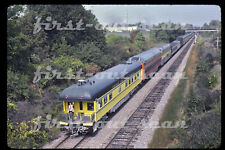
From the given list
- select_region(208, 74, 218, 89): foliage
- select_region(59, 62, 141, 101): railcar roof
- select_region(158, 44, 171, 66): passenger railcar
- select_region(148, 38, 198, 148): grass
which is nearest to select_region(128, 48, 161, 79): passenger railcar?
select_region(158, 44, 171, 66): passenger railcar

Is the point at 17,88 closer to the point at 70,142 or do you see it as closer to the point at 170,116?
the point at 70,142

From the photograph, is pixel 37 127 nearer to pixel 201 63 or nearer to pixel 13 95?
pixel 13 95

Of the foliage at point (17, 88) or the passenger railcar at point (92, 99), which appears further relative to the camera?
the foliage at point (17, 88)

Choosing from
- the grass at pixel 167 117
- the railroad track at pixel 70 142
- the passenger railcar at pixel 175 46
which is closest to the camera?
the grass at pixel 167 117

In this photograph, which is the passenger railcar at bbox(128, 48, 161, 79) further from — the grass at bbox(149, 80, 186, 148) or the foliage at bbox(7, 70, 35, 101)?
the grass at bbox(149, 80, 186, 148)

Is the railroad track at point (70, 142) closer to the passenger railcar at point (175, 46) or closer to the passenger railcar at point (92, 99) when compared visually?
the passenger railcar at point (92, 99)

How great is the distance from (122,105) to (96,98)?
7.34 m

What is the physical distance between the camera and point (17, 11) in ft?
60.3

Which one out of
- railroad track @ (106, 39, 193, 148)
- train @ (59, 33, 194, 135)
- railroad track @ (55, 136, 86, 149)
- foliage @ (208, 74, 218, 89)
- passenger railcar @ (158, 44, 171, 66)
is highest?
passenger railcar @ (158, 44, 171, 66)

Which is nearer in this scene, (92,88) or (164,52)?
(92,88)

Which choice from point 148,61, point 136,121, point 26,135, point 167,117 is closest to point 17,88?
point 26,135

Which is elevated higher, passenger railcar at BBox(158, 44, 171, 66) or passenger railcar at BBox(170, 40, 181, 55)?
passenger railcar at BBox(170, 40, 181, 55)

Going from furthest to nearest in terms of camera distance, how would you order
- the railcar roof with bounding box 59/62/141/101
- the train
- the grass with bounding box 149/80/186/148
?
the train < the railcar roof with bounding box 59/62/141/101 < the grass with bounding box 149/80/186/148

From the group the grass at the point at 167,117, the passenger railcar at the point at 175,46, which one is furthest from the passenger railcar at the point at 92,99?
the passenger railcar at the point at 175,46
